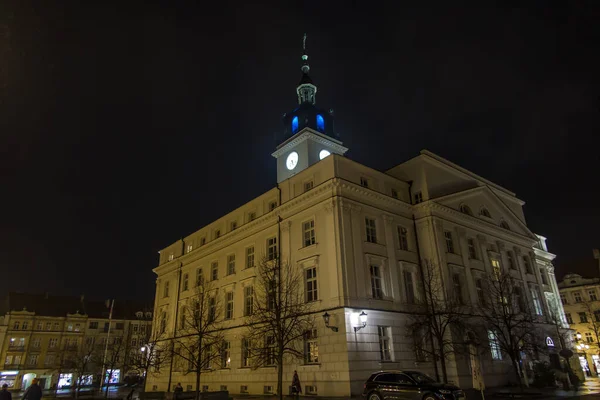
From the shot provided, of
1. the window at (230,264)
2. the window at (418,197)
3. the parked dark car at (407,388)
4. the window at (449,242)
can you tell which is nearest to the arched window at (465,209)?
the window at (449,242)

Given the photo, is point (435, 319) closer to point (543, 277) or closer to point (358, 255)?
point (358, 255)

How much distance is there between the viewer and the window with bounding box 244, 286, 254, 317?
3597 cm

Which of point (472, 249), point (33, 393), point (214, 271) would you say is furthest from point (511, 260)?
point (33, 393)

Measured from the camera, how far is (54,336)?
79625 mm

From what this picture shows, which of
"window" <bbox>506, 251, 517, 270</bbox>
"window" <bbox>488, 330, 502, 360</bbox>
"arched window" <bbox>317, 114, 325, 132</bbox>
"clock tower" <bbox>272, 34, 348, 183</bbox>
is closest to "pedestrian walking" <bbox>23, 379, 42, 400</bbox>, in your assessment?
"window" <bbox>488, 330, 502, 360</bbox>

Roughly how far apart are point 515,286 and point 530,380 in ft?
29.3

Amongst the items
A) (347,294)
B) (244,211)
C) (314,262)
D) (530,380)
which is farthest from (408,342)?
(244,211)

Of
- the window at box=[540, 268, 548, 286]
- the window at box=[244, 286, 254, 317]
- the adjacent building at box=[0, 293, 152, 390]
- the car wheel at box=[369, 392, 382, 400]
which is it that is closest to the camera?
the car wheel at box=[369, 392, 382, 400]

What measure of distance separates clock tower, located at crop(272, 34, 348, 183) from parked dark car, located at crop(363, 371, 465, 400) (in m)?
29.5

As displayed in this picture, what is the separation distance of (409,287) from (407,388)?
46.9 ft

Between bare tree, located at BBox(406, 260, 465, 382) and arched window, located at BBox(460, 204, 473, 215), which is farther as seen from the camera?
arched window, located at BBox(460, 204, 473, 215)

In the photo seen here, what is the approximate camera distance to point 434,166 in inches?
1474

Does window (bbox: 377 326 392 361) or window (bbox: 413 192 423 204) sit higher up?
window (bbox: 413 192 423 204)

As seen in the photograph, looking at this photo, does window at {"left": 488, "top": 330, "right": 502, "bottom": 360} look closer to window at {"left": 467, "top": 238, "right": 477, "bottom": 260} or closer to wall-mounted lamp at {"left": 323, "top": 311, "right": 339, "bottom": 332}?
window at {"left": 467, "top": 238, "right": 477, "bottom": 260}
